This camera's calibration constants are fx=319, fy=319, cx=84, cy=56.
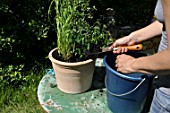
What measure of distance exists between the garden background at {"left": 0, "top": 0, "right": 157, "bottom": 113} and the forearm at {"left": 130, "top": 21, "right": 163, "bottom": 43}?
1.24 m

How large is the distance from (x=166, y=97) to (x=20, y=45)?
2022mm

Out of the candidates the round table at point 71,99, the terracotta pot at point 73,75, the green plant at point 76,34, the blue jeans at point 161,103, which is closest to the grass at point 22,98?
the round table at point 71,99

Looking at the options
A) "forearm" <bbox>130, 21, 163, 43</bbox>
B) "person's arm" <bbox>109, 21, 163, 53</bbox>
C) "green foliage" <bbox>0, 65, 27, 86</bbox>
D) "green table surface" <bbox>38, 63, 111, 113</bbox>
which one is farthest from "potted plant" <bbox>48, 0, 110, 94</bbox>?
"green foliage" <bbox>0, 65, 27, 86</bbox>

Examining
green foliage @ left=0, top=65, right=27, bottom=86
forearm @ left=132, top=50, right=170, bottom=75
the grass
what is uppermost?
forearm @ left=132, top=50, right=170, bottom=75

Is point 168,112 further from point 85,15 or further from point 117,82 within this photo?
point 85,15

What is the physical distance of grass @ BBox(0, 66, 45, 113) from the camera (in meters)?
3.18

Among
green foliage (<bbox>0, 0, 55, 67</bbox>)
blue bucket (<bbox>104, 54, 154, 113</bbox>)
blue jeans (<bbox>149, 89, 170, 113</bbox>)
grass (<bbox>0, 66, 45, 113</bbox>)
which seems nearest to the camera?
blue jeans (<bbox>149, 89, 170, 113</bbox>)

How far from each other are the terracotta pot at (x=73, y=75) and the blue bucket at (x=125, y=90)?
8.5 inches

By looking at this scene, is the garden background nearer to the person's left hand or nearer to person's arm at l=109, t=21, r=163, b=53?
person's arm at l=109, t=21, r=163, b=53

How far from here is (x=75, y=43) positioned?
2.86m

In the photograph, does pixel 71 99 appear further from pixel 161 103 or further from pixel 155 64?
pixel 155 64

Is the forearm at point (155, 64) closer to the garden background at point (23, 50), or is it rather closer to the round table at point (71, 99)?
the round table at point (71, 99)

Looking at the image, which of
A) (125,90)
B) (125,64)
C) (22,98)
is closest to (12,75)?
(22,98)

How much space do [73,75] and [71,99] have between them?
25 centimetres
